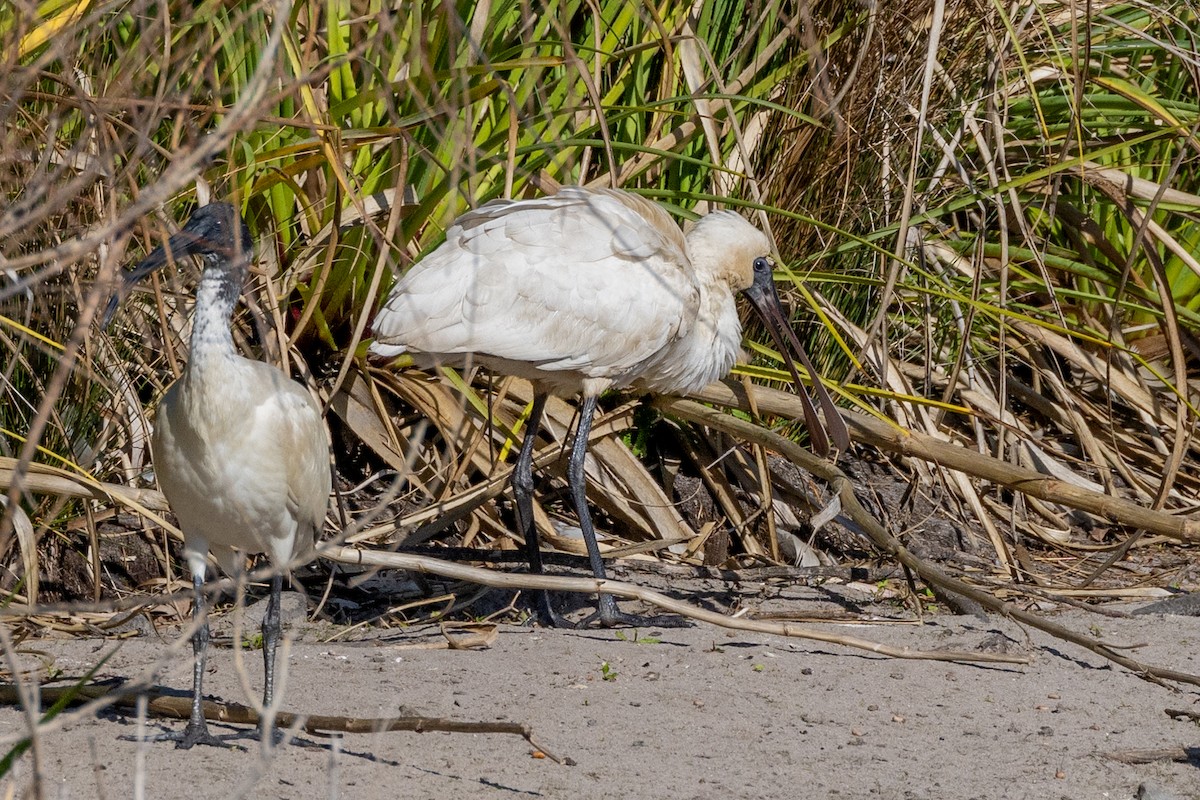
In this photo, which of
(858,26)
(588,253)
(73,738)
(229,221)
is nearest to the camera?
(73,738)

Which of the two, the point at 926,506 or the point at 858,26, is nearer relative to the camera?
the point at 858,26

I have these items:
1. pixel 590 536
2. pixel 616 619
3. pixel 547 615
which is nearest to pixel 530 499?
pixel 590 536

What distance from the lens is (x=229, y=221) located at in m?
3.33

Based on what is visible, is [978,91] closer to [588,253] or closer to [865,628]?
[588,253]

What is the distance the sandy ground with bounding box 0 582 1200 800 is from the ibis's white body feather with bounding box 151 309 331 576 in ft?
1.19

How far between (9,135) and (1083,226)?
4.45 metres

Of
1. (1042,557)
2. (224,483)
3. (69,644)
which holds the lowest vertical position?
(1042,557)

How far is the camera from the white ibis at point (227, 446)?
10.7 feet

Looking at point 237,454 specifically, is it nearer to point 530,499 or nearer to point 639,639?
point 639,639

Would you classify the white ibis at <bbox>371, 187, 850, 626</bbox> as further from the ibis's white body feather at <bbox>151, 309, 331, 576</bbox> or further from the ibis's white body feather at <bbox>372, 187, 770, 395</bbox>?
the ibis's white body feather at <bbox>151, 309, 331, 576</bbox>

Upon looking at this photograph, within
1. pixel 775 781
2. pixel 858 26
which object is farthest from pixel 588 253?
pixel 775 781

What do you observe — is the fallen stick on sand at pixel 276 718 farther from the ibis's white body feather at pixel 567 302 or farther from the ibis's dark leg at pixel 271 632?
the ibis's white body feather at pixel 567 302

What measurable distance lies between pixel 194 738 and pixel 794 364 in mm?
2668

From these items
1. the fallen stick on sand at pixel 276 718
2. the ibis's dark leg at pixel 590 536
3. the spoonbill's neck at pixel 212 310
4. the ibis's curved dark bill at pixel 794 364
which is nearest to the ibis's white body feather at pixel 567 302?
the ibis's dark leg at pixel 590 536
